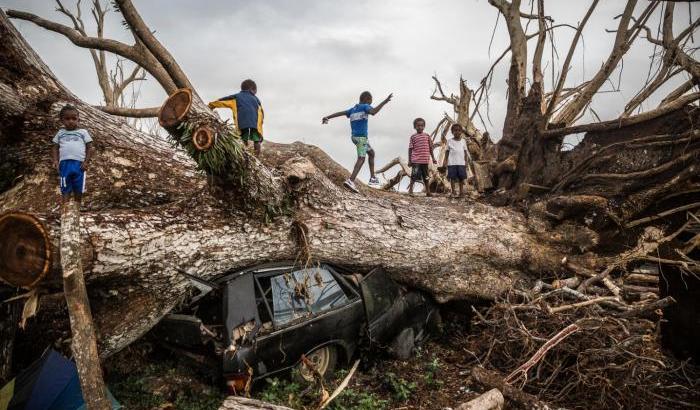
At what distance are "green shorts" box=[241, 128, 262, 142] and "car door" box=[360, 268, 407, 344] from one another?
273 centimetres

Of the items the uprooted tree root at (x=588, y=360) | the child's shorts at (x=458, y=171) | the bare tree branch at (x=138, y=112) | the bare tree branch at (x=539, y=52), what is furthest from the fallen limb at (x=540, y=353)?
the bare tree branch at (x=138, y=112)

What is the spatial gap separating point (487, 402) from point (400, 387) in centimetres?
94

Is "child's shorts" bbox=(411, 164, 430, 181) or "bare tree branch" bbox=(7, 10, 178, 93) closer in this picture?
"bare tree branch" bbox=(7, 10, 178, 93)

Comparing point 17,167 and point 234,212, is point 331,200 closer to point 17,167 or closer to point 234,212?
point 234,212

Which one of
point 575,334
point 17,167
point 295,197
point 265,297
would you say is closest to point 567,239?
point 575,334

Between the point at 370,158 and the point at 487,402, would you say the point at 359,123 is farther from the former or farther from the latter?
the point at 487,402

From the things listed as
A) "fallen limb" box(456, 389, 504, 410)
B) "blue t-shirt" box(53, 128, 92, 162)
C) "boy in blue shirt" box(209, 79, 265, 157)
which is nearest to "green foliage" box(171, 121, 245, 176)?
"blue t-shirt" box(53, 128, 92, 162)

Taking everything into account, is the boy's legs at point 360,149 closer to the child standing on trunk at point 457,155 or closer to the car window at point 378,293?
the car window at point 378,293

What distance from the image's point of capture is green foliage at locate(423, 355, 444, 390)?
14.8ft

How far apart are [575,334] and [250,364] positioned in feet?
12.0

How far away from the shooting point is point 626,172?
626 cm

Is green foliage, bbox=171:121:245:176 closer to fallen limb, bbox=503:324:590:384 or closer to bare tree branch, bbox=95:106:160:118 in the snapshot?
bare tree branch, bbox=95:106:160:118

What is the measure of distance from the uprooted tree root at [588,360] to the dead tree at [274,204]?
1.12 m

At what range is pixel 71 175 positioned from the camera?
3564mm
